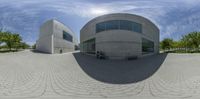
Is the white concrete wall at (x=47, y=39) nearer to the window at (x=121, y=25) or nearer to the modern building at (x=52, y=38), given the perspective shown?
the modern building at (x=52, y=38)

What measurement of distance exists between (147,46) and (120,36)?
677cm

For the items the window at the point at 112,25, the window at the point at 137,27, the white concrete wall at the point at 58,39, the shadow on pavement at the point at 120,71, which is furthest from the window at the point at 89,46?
the shadow on pavement at the point at 120,71

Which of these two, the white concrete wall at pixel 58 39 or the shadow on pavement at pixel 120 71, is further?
the white concrete wall at pixel 58 39

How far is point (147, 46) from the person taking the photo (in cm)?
3525

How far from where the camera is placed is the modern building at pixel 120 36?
102ft

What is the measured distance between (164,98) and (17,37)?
52.3 meters

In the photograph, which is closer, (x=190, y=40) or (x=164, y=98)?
(x=164, y=98)

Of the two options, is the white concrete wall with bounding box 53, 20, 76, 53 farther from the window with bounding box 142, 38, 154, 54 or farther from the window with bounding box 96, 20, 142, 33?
the window with bounding box 142, 38, 154, 54

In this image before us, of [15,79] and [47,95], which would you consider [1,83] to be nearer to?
[15,79]

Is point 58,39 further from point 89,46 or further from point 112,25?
point 112,25

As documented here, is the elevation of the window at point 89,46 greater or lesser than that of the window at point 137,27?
lesser

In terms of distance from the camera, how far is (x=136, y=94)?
37.4 feet

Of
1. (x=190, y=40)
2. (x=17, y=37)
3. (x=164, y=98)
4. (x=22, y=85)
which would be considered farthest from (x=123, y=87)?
(x=17, y=37)

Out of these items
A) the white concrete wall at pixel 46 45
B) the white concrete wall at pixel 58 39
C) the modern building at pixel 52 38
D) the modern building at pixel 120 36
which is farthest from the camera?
the white concrete wall at pixel 58 39
